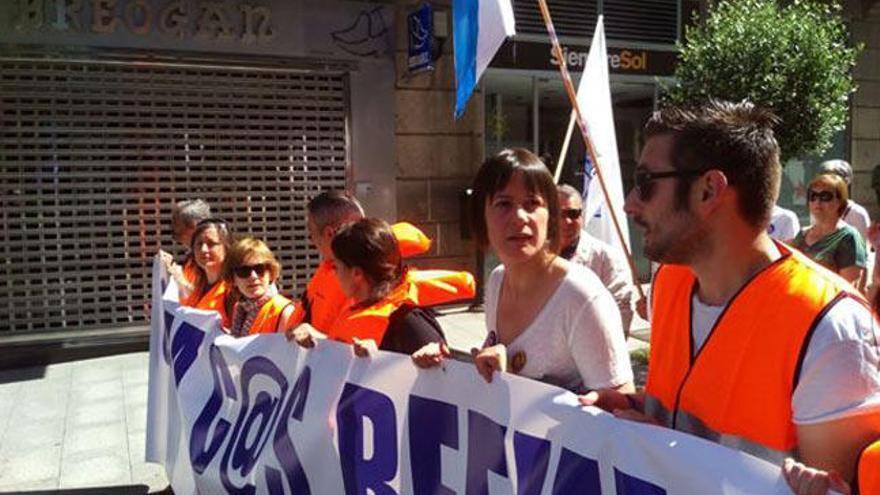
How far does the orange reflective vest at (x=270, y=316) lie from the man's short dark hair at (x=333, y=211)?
416mm

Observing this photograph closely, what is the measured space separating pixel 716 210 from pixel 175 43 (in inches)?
306

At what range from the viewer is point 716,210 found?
1.69 meters

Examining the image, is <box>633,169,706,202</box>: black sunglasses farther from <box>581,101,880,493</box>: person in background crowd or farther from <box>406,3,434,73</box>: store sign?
<box>406,3,434,73</box>: store sign

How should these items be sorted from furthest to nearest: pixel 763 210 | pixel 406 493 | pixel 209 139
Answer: pixel 209 139 < pixel 406 493 < pixel 763 210

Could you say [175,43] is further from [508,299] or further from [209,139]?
[508,299]

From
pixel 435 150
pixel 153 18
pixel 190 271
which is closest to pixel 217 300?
pixel 190 271

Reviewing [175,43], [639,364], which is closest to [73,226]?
[175,43]

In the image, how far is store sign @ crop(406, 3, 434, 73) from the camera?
29.6 feet

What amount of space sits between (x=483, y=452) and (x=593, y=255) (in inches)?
88.3

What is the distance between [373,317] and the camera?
9.23ft

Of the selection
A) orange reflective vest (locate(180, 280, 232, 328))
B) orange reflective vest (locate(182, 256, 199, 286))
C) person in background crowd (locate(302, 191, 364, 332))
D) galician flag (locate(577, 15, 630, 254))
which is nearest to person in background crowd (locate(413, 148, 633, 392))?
person in background crowd (locate(302, 191, 364, 332))

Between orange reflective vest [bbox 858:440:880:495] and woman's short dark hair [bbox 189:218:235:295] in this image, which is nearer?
orange reflective vest [bbox 858:440:880:495]

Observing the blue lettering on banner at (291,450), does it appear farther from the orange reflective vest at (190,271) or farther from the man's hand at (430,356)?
the orange reflective vest at (190,271)

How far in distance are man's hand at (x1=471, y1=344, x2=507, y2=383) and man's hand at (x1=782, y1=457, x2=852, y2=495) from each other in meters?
0.86
